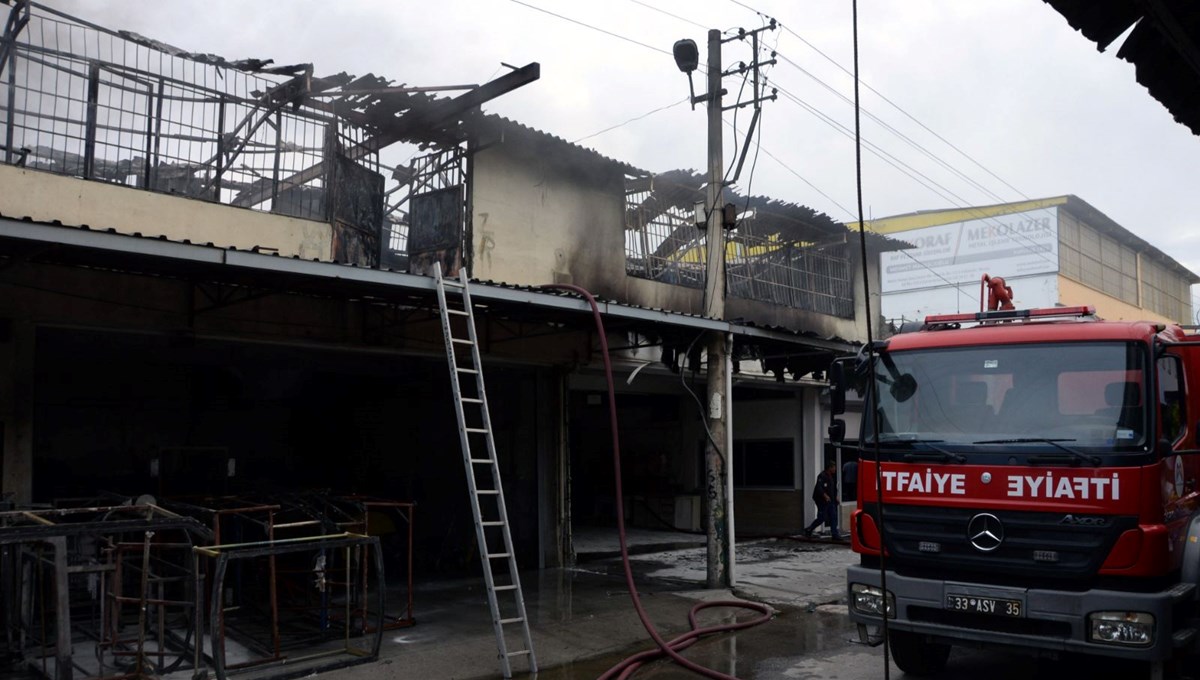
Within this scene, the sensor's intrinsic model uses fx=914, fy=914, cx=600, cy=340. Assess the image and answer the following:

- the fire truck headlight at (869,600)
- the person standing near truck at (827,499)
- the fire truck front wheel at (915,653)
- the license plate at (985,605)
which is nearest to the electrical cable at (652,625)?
the fire truck headlight at (869,600)

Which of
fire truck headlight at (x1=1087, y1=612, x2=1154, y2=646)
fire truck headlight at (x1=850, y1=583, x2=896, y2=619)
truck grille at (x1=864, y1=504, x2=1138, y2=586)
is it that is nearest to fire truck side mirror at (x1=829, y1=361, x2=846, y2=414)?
truck grille at (x1=864, y1=504, x2=1138, y2=586)

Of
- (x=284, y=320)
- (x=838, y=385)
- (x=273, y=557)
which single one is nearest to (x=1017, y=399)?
(x=838, y=385)

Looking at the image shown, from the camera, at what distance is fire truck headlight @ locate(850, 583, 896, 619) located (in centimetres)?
671

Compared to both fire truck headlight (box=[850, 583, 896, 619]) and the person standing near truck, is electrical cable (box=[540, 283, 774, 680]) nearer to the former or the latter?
fire truck headlight (box=[850, 583, 896, 619])

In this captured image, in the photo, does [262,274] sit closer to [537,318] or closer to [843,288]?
[537,318]

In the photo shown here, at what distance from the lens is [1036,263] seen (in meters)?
35.0

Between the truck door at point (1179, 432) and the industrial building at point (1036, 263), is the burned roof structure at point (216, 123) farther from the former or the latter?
the industrial building at point (1036, 263)

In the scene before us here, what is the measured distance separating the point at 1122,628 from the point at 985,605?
82cm

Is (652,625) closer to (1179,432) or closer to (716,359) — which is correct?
(716,359)

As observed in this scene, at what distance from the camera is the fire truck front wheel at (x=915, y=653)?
729cm

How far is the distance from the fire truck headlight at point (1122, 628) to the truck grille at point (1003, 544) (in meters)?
0.28

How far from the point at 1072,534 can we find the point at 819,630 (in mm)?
3862

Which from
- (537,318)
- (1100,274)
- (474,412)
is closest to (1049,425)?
(537,318)

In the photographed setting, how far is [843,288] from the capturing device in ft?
64.0
